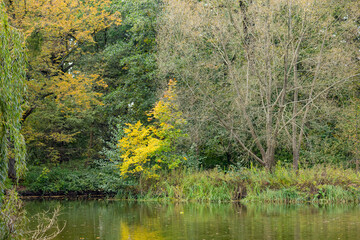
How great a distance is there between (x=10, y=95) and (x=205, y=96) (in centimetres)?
1129

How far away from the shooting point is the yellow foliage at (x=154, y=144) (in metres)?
17.7

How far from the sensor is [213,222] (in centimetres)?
1067

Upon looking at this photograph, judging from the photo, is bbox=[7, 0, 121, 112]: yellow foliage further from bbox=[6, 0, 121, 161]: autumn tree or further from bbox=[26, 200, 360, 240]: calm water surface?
bbox=[26, 200, 360, 240]: calm water surface

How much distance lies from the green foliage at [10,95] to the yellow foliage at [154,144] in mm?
10206

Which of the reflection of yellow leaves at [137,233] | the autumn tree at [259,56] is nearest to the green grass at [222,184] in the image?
the autumn tree at [259,56]

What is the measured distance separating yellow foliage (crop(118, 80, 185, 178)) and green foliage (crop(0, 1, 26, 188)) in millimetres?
10206

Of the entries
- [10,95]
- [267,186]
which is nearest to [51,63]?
[267,186]

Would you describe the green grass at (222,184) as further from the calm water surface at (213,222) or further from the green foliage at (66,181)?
the calm water surface at (213,222)

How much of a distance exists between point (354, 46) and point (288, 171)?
6.66m

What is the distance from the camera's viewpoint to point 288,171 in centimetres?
1627

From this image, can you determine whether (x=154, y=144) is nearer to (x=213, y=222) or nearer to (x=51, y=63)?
(x=51, y=63)

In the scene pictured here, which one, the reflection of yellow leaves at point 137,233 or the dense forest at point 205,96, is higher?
the dense forest at point 205,96

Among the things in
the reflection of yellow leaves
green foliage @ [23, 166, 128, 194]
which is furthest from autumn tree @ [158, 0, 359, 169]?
the reflection of yellow leaves

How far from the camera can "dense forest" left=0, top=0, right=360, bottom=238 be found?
16188 millimetres
